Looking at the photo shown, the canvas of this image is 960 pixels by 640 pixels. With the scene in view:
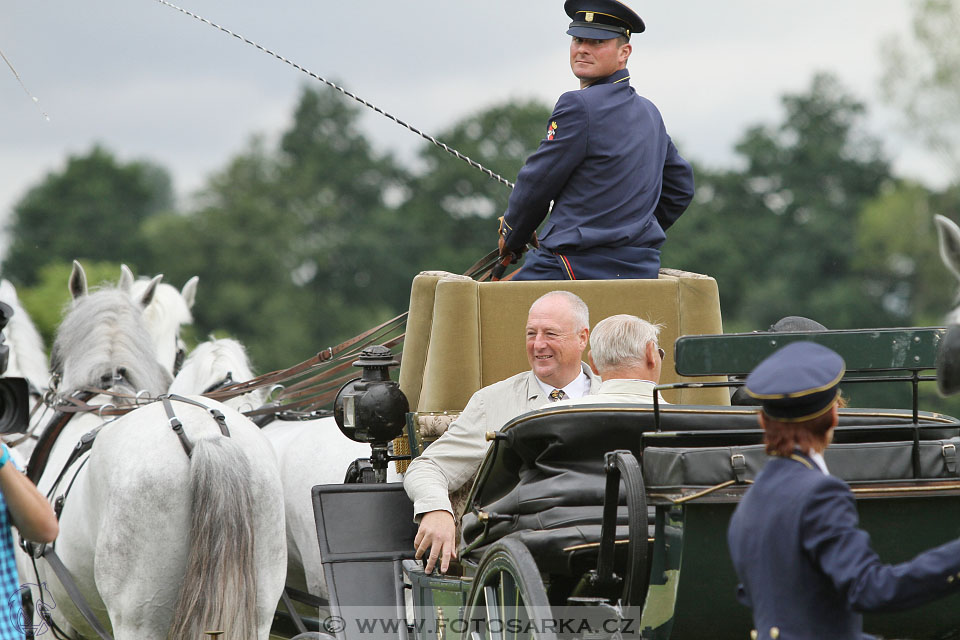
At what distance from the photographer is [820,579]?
240 centimetres

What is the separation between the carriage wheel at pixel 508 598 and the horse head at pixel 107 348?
3.14 metres

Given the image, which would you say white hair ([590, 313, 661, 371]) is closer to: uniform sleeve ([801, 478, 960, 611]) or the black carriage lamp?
the black carriage lamp

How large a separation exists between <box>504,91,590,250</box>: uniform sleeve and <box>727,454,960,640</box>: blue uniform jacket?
2.30 metres

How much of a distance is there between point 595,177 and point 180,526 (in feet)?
6.70

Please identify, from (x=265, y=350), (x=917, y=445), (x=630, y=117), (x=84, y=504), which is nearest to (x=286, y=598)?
(x=84, y=504)

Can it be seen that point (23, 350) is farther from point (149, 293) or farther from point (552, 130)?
point (552, 130)

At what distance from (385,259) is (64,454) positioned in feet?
113

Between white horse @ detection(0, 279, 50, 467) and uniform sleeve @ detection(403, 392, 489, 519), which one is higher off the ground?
white horse @ detection(0, 279, 50, 467)

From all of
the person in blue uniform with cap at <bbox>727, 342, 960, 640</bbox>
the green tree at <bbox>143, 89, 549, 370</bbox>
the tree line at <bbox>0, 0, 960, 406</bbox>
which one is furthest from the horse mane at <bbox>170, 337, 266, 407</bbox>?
the green tree at <bbox>143, 89, 549, 370</bbox>

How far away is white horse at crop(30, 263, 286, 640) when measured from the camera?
188 inches

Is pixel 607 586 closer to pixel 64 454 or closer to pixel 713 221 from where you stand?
pixel 64 454

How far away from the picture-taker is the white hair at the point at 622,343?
381cm

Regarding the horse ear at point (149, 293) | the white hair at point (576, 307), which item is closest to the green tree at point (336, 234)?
the horse ear at point (149, 293)

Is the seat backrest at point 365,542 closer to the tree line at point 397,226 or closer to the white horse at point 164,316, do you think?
the white horse at point 164,316
